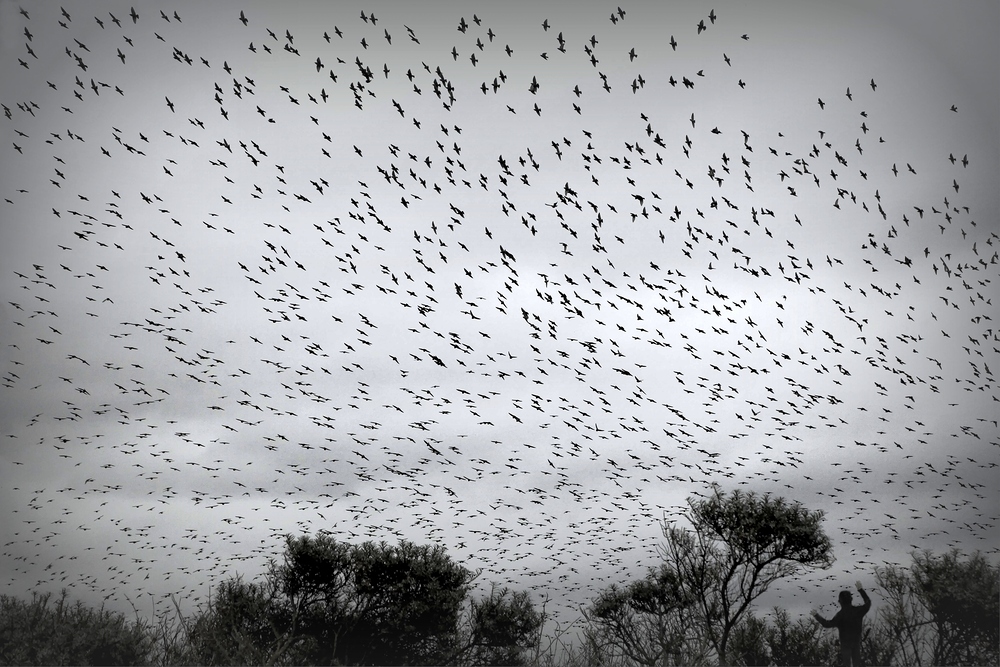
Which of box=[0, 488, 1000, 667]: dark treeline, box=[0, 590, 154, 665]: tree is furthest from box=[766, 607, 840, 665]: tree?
box=[0, 590, 154, 665]: tree

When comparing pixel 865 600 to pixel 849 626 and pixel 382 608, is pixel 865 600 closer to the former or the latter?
pixel 849 626

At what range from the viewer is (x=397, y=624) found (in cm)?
3881

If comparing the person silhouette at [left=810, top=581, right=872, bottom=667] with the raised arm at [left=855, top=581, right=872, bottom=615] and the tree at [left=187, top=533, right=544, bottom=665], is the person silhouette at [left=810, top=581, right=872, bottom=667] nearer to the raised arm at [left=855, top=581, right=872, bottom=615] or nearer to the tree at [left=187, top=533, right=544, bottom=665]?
the raised arm at [left=855, top=581, right=872, bottom=615]

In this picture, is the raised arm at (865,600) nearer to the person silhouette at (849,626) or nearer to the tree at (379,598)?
the person silhouette at (849,626)

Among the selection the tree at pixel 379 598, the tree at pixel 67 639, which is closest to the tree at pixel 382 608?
the tree at pixel 379 598

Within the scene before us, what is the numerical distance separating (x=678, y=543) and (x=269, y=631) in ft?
82.6

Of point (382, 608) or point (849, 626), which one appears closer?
point (849, 626)

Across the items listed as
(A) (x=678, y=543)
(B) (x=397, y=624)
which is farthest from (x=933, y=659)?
(B) (x=397, y=624)

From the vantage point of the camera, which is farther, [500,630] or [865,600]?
[500,630]

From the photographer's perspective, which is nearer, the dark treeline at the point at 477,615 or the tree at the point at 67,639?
the dark treeline at the point at 477,615

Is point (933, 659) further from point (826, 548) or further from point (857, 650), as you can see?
point (857, 650)

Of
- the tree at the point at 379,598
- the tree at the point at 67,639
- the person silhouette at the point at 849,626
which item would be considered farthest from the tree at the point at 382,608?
the person silhouette at the point at 849,626

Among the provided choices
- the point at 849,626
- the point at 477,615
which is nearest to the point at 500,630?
the point at 477,615

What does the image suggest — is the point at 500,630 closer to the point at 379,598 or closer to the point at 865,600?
the point at 379,598
